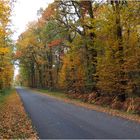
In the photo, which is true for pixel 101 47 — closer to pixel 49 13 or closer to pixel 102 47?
pixel 102 47

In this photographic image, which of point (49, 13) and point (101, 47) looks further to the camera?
point (49, 13)

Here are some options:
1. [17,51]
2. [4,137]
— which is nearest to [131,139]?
[4,137]

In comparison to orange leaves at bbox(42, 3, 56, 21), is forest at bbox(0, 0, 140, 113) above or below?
below

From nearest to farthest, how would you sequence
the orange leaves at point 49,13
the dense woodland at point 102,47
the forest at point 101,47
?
the forest at point 101,47, the dense woodland at point 102,47, the orange leaves at point 49,13

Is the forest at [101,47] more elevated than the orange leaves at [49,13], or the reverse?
the orange leaves at [49,13]

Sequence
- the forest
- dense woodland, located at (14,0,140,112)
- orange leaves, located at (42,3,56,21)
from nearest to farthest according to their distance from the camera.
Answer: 1. the forest
2. dense woodland, located at (14,0,140,112)
3. orange leaves, located at (42,3,56,21)

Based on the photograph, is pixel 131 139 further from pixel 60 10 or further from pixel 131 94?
pixel 60 10

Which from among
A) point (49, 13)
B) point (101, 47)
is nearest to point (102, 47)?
point (101, 47)

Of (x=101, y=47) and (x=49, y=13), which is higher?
(x=49, y=13)

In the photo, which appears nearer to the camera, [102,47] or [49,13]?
[102,47]

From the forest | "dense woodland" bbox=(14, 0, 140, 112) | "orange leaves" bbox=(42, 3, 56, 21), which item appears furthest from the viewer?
"orange leaves" bbox=(42, 3, 56, 21)

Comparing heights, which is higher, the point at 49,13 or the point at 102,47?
the point at 49,13

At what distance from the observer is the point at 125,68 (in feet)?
75.7

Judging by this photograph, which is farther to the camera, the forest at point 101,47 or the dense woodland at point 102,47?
the dense woodland at point 102,47
